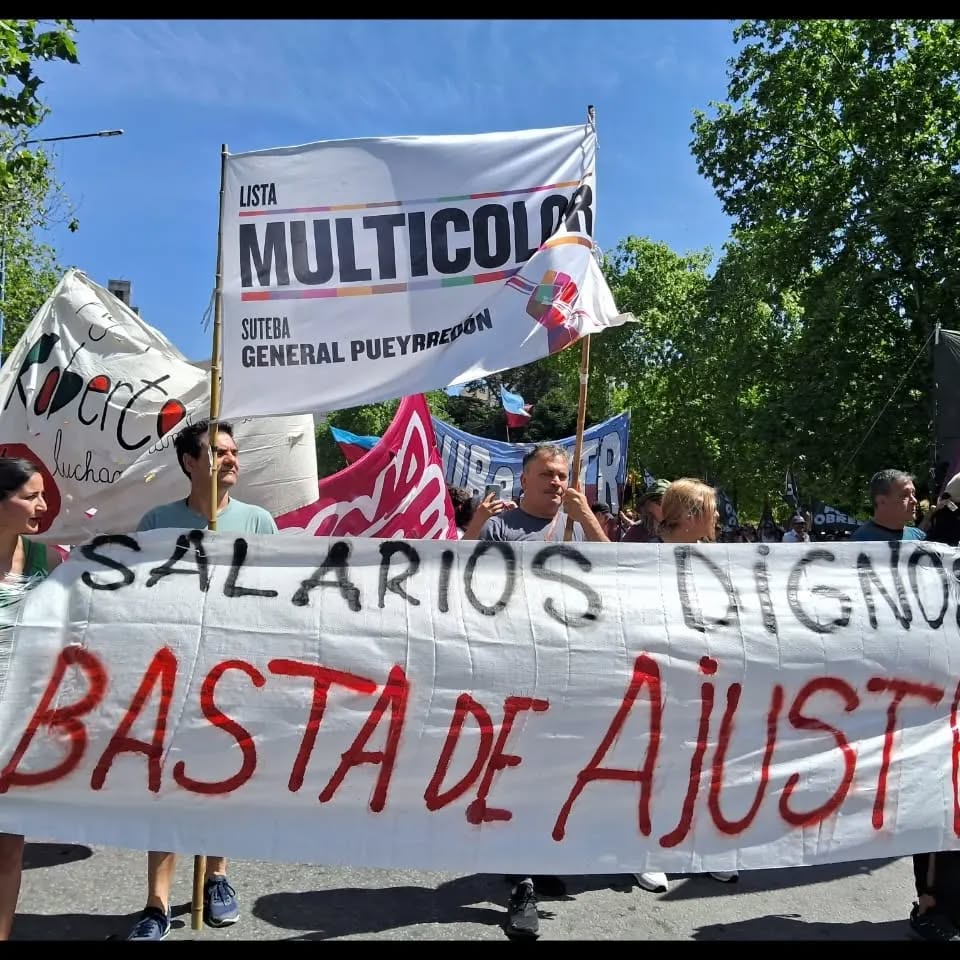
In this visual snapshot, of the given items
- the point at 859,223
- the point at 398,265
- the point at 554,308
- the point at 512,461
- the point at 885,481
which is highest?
the point at 859,223

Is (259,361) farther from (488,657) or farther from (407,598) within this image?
Answer: (488,657)

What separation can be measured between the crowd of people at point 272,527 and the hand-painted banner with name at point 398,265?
36 centimetres

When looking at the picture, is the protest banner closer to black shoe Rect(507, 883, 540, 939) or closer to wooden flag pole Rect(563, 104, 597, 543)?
wooden flag pole Rect(563, 104, 597, 543)

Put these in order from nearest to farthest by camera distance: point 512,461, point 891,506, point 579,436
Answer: point 579,436, point 891,506, point 512,461

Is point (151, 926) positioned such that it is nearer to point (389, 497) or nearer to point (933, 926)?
point (933, 926)

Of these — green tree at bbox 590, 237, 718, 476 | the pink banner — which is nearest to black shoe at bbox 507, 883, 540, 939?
the pink banner

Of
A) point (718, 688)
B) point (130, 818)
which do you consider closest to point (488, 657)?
point (718, 688)

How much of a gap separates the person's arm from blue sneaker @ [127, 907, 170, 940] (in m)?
1.94

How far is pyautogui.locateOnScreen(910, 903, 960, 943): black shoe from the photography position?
3.31 m

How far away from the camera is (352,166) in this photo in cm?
367

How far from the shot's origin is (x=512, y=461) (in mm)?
12664

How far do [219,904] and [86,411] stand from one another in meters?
3.53

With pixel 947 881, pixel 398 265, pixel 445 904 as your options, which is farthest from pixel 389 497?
pixel 947 881

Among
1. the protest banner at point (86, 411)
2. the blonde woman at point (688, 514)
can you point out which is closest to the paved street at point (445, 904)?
the blonde woman at point (688, 514)
